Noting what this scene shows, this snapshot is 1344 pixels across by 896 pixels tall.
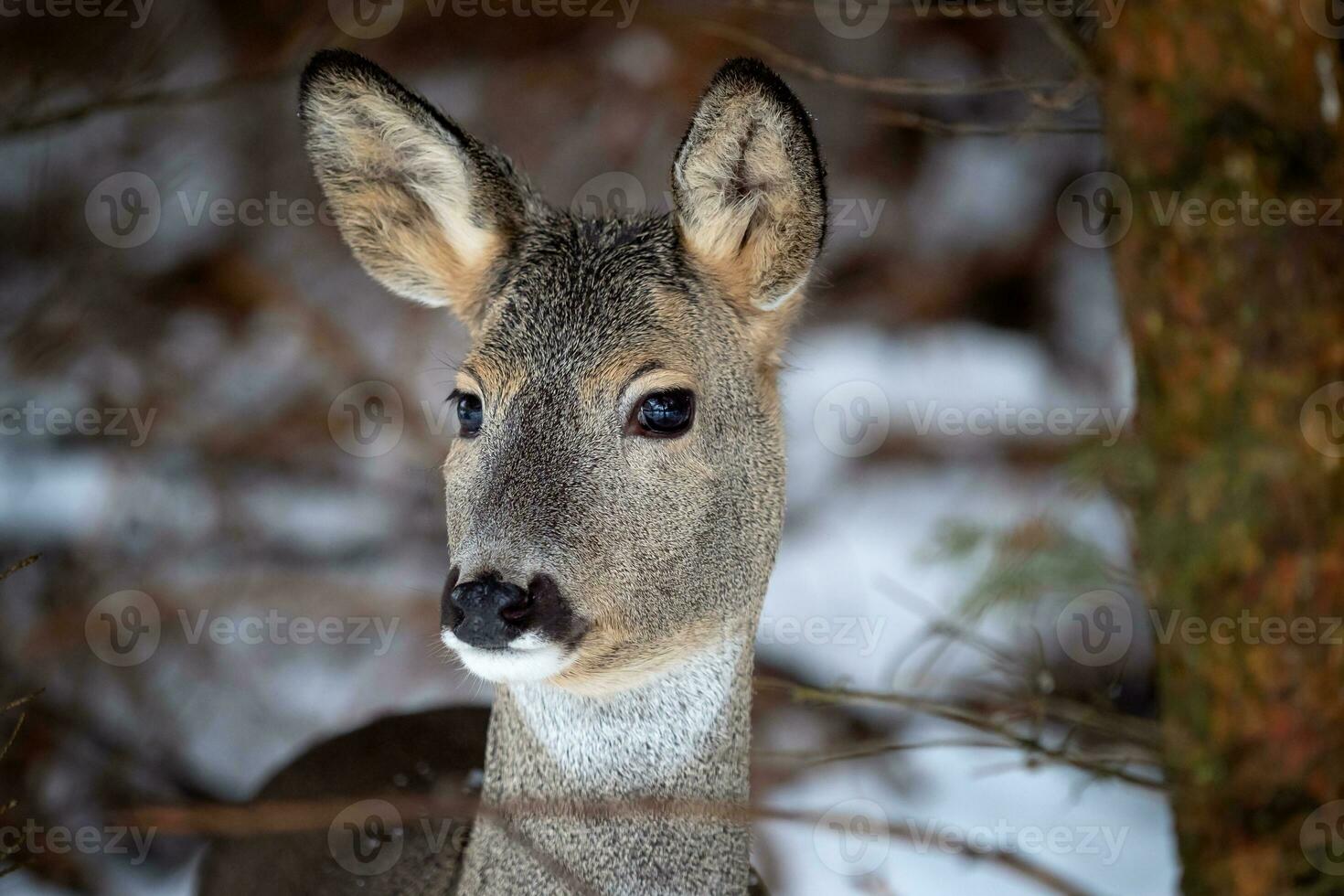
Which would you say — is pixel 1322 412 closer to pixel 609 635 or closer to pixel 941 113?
pixel 609 635

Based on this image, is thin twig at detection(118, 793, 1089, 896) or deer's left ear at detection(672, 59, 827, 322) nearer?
thin twig at detection(118, 793, 1089, 896)

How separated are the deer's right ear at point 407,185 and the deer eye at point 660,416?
2.20ft

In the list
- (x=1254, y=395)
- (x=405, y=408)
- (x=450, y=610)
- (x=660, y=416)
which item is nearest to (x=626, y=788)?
(x=450, y=610)

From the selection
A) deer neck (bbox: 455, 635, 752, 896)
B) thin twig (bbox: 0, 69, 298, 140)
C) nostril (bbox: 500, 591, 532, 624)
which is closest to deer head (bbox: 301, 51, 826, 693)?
nostril (bbox: 500, 591, 532, 624)

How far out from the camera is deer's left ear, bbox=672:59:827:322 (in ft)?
10.0

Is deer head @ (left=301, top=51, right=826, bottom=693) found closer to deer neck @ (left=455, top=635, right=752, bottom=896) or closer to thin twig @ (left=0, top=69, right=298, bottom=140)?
deer neck @ (left=455, top=635, right=752, bottom=896)

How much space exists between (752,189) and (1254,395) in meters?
1.37

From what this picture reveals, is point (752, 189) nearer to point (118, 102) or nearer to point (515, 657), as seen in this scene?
point (515, 657)

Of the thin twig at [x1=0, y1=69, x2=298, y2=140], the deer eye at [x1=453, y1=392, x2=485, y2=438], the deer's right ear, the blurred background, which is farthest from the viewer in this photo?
the blurred background

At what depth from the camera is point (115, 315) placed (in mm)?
6473

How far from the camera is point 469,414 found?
3.24m

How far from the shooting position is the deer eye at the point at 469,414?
3.22 meters

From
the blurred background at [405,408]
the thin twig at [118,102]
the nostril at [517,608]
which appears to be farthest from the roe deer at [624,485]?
the blurred background at [405,408]

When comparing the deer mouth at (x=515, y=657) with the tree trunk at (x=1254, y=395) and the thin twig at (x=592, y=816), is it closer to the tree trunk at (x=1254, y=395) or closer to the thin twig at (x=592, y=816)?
the thin twig at (x=592, y=816)
